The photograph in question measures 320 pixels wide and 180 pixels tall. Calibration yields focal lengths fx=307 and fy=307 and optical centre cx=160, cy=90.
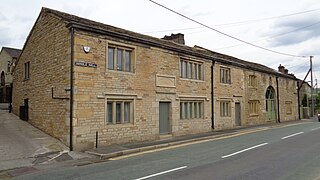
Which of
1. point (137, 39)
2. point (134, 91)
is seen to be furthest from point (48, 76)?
point (137, 39)

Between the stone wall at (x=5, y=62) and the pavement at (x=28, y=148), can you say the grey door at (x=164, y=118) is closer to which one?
the pavement at (x=28, y=148)

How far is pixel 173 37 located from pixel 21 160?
17.1 m

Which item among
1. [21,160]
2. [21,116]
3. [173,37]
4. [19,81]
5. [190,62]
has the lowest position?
[21,160]

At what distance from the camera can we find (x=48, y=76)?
15.8 m

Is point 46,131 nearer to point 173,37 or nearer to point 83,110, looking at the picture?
point 83,110

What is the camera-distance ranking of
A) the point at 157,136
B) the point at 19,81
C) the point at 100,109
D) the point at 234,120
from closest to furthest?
the point at 100,109, the point at 157,136, the point at 19,81, the point at 234,120

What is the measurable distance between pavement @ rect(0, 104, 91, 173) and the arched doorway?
24.5 meters

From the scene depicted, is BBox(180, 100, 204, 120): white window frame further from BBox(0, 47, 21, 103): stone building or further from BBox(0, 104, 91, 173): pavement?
BBox(0, 47, 21, 103): stone building

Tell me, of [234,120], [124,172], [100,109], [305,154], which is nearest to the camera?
[124,172]

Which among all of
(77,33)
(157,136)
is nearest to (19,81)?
(77,33)

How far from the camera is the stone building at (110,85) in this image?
14.0 m

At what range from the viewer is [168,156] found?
1170cm

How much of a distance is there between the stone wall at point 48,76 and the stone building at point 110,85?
47 millimetres

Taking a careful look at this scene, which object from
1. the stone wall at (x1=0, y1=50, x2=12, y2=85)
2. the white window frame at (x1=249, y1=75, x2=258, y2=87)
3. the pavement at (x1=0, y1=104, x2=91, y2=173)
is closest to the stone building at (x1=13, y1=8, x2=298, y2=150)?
the pavement at (x1=0, y1=104, x2=91, y2=173)
